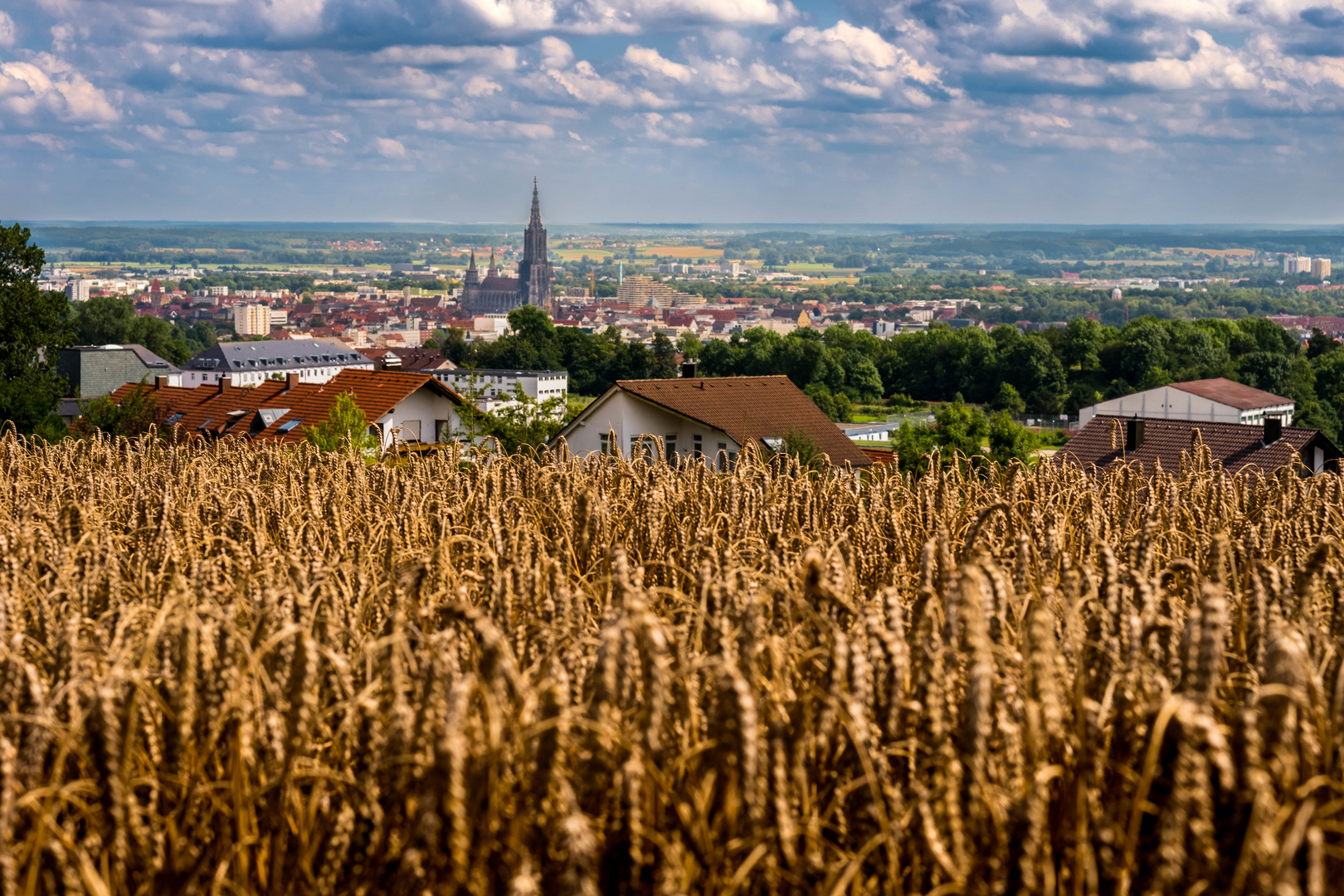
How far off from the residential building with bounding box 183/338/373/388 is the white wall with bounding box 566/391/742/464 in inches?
4499

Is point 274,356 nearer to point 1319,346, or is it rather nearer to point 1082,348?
point 1082,348

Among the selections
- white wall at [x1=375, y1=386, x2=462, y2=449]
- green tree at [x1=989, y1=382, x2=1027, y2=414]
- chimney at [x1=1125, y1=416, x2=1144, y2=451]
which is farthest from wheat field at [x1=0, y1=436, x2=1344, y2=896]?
green tree at [x1=989, y1=382, x2=1027, y2=414]

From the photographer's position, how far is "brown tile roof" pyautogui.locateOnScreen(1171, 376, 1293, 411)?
78.4 meters

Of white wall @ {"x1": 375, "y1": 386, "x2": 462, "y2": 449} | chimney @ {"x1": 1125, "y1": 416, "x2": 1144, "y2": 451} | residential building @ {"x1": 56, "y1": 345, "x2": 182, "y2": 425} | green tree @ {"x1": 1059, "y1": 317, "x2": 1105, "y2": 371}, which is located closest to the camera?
chimney @ {"x1": 1125, "y1": 416, "x2": 1144, "y2": 451}

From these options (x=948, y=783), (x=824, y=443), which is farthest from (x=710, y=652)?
(x=824, y=443)

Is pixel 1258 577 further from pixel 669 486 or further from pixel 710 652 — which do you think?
pixel 669 486

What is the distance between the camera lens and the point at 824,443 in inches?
1330

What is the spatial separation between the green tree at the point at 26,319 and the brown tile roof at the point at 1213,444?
30.1 m

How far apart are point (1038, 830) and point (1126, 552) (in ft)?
10.1

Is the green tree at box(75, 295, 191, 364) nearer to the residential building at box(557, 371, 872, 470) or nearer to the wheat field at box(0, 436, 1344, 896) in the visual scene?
the residential building at box(557, 371, 872, 470)

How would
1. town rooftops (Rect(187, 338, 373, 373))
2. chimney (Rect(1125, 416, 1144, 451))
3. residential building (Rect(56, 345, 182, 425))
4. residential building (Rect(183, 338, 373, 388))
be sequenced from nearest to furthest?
chimney (Rect(1125, 416, 1144, 451)) → residential building (Rect(56, 345, 182, 425)) → residential building (Rect(183, 338, 373, 388)) → town rooftops (Rect(187, 338, 373, 373))

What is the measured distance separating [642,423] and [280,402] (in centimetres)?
1472

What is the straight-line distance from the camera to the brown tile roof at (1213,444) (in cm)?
2716

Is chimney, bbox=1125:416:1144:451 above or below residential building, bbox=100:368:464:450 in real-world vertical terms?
above
